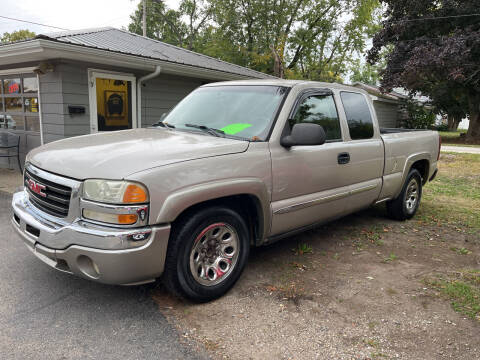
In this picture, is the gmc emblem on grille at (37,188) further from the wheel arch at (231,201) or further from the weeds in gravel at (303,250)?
the weeds in gravel at (303,250)

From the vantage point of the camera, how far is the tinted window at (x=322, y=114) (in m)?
3.74

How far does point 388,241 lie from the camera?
4797 mm

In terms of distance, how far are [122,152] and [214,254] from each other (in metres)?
1.11

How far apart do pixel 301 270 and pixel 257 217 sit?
35.3 inches

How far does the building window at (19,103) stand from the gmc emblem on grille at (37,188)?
6076 mm

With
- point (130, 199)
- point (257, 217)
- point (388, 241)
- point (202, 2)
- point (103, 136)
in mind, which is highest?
point (202, 2)

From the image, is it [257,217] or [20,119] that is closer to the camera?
[257,217]

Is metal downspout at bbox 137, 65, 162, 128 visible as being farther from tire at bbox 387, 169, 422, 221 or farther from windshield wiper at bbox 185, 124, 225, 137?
tire at bbox 387, 169, 422, 221

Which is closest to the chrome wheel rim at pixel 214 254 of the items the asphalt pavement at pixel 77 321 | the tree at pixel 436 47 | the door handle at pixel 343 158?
the asphalt pavement at pixel 77 321

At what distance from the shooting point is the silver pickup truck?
2527 mm

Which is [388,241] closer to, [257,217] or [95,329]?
[257,217]

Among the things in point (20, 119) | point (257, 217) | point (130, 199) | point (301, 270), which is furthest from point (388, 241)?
point (20, 119)

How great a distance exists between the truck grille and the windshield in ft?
4.64

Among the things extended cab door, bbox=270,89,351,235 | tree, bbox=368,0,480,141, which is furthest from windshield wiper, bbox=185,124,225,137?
tree, bbox=368,0,480,141
